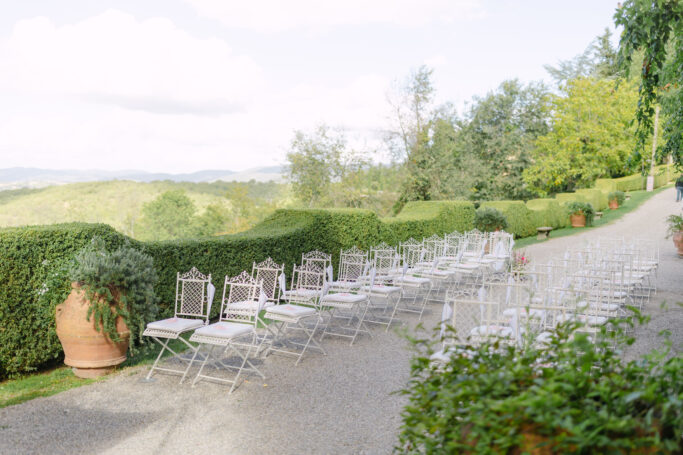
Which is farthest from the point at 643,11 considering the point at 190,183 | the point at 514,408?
the point at 190,183

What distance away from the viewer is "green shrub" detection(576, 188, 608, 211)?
97.2ft

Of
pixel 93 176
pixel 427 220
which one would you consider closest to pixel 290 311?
pixel 427 220

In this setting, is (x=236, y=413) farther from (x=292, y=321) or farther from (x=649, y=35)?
(x=649, y=35)

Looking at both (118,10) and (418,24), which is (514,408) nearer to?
(418,24)

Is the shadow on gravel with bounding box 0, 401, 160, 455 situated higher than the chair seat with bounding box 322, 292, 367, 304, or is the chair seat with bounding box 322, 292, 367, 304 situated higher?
the chair seat with bounding box 322, 292, 367, 304

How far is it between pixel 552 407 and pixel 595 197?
31786 mm

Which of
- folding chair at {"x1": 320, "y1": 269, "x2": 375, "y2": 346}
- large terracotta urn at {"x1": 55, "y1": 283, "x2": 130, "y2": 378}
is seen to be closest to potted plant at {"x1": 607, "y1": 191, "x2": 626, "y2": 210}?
folding chair at {"x1": 320, "y1": 269, "x2": 375, "y2": 346}

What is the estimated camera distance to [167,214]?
37.5 meters

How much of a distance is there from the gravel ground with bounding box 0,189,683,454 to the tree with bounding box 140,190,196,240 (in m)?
32.6

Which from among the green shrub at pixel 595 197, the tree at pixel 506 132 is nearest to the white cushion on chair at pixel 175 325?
the tree at pixel 506 132

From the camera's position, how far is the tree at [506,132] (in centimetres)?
3238

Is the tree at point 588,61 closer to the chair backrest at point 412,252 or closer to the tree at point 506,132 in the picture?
the tree at point 506,132

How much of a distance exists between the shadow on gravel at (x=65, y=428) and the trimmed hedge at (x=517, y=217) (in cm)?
1719

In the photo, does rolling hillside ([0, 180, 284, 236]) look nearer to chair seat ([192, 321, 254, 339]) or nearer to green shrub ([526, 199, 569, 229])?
green shrub ([526, 199, 569, 229])
